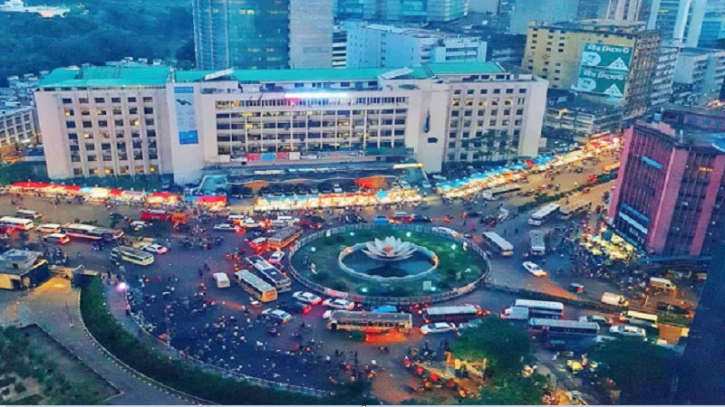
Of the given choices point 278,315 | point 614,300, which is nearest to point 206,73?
point 278,315

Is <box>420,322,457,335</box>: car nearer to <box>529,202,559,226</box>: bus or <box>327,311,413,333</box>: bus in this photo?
<box>327,311,413,333</box>: bus

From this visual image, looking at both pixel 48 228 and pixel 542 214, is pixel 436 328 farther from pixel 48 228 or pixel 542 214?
pixel 48 228

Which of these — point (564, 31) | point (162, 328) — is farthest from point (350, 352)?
point (564, 31)

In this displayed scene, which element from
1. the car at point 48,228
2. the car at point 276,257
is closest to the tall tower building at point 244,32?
the car at point 48,228

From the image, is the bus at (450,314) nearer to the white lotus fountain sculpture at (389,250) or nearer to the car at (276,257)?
the white lotus fountain sculpture at (389,250)

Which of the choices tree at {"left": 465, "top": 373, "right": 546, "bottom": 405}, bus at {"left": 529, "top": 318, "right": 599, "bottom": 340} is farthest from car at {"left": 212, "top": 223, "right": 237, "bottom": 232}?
tree at {"left": 465, "top": 373, "right": 546, "bottom": 405}

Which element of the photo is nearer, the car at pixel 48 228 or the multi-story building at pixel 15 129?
the car at pixel 48 228
